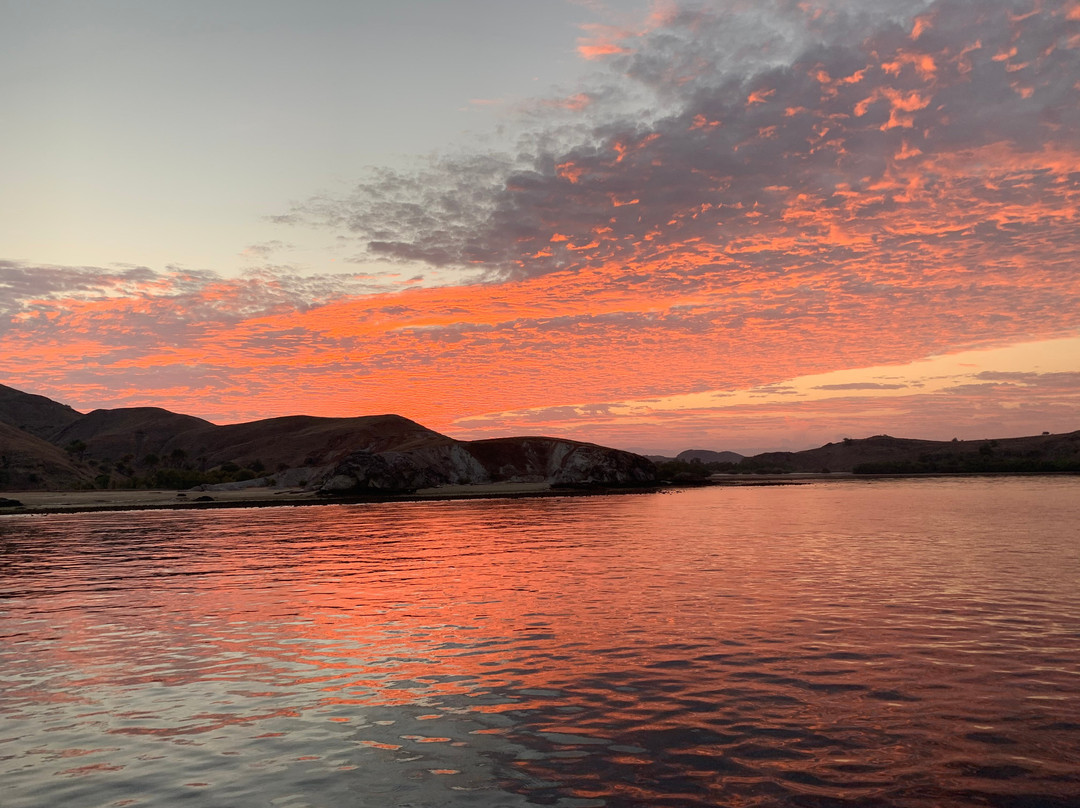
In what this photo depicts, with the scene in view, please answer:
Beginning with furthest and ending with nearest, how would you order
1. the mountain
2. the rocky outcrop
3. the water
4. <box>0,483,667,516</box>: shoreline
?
the mountain, the rocky outcrop, <box>0,483,667,516</box>: shoreline, the water

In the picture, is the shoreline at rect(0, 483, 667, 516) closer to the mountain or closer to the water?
the mountain

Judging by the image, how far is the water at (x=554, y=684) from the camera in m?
10.8

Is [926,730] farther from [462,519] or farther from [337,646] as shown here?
[462,519]

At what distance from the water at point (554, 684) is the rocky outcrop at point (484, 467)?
4486 inches

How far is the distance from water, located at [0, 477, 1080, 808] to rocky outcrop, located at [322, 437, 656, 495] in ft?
374

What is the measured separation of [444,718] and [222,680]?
6.43 m

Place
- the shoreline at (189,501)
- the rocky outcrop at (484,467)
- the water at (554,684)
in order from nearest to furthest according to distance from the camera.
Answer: the water at (554,684) → the shoreline at (189,501) → the rocky outcrop at (484,467)

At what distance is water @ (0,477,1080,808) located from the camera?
10.8 m

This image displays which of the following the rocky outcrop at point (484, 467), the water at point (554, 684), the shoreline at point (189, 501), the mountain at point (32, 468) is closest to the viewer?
the water at point (554, 684)

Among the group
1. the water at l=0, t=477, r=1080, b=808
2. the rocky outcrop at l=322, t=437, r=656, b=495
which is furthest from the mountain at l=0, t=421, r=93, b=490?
the water at l=0, t=477, r=1080, b=808

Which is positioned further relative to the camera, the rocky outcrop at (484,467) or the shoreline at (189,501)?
the rocky outcrop at (484,467)

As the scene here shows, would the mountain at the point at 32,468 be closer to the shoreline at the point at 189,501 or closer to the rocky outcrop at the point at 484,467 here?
the shoreline at the point at 189,501

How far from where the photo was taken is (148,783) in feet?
36.3

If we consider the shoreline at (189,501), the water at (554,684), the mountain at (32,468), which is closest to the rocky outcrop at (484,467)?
the shoreline at (189,501)
